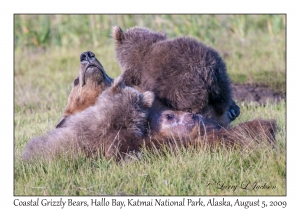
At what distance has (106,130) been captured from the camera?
15.5ft

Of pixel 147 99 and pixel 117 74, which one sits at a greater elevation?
pixel 117 74

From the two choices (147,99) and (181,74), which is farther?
(181,74)

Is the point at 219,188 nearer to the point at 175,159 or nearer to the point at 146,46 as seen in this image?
the point at 175,159

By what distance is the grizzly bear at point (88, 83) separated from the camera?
5328 mm

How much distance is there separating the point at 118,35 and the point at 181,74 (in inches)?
32.6

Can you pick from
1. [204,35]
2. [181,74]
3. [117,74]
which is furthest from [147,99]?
[204,35]

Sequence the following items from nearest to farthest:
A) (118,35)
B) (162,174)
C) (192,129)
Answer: (162,174)
(192,129)
(118,35)

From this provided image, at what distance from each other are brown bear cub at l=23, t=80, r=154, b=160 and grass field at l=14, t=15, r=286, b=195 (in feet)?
0.37

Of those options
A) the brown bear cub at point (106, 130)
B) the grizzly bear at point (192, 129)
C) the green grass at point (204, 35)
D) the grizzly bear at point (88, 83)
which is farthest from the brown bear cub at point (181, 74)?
the green grass at point (204, 35)

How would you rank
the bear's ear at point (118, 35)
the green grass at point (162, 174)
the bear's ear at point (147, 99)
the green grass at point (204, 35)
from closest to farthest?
the green grass at point (162, 174), the bear's ear at point (147, 99), the bear's ear at point (118, 35), the green grass at point (204, 35)

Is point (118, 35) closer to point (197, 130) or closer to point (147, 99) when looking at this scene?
point (147, 99)

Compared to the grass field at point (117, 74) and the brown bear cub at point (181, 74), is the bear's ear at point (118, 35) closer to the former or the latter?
the brown bear cub at point (181, 74)

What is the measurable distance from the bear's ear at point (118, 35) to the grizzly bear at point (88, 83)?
0.36 meters

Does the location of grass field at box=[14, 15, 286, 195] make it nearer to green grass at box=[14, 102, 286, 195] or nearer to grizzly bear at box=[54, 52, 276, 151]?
green grass at box=[14, 102, 286, 195]
